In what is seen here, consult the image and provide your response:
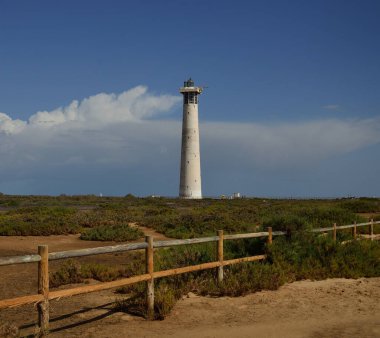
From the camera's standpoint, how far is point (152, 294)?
29.8 feet

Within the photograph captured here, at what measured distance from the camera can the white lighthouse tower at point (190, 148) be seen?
64562 mm

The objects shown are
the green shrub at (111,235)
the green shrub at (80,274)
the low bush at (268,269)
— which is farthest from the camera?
the green shrub at (111,235)

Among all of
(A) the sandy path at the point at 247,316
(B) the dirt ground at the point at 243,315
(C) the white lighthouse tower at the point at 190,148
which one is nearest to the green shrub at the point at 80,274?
(B) the dirt ground at the point at 243,315

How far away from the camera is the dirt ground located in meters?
8.04

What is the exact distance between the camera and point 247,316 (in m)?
8.93

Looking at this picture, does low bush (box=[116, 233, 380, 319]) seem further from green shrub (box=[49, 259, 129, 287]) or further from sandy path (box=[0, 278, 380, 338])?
green shrub (box=[49, 259, 129, 287])

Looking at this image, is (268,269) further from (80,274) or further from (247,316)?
(80,274)

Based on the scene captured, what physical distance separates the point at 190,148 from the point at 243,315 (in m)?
55.8

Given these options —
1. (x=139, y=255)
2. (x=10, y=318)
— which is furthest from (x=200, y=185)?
(x=10, y=318)

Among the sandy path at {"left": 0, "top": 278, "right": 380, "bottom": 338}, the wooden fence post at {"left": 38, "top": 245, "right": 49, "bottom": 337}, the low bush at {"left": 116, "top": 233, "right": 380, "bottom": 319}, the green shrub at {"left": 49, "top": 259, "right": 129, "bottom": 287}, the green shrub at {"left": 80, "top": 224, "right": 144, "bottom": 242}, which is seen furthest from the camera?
the green shrub at {"left": 80, "top": 224, "right": 144, "bottom": 242}

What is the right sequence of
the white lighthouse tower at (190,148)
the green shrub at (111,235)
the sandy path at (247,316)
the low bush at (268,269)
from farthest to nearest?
the white lighthouse tower at (190,148) → the green shrub at (111,235) → the low bush at (268,269) → the sandy path at (247,316)

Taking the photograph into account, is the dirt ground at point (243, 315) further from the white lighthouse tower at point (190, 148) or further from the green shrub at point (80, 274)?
the white lighthouse tower at point (190, 148)

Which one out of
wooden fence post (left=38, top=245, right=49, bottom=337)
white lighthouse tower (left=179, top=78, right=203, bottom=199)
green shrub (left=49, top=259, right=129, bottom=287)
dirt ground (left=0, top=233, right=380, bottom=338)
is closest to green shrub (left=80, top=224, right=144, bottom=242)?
green shrub (left=49, top=259, right=129, bottom=287)

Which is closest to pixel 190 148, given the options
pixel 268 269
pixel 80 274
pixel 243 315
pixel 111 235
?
pixel 111 235
